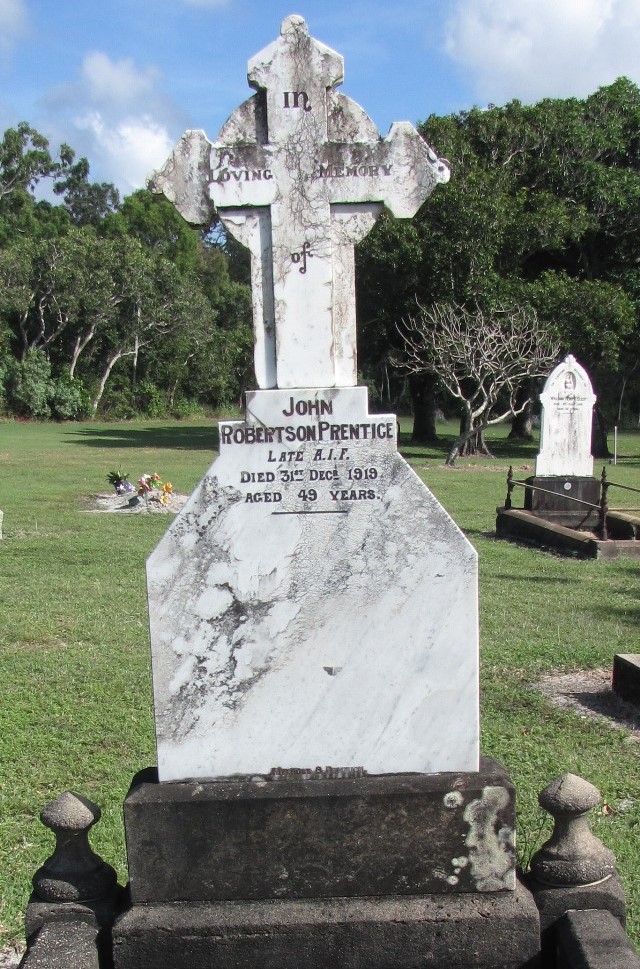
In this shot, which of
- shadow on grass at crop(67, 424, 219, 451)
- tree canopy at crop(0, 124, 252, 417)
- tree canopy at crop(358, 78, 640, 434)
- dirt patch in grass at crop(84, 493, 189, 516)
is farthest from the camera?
tree canopy at crop(0, 124, 252, 417)

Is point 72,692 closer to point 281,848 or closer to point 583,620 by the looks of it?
point 281,848

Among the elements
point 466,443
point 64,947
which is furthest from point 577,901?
point 466,443

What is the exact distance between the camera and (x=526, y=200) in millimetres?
26406

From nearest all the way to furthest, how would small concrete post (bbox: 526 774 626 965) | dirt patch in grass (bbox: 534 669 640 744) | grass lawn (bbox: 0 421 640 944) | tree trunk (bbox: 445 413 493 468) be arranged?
small concrete post (bbox: 526 774 626 965), grass lawn (bbox: 0 421 640 944), dirt patch in grass (bbox: 534 669 640 744), tree trunk (bbox: 445 413 493 468)

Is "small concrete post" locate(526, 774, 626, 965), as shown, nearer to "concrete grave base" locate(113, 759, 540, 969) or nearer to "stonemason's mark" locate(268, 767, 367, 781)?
"concrete grave base" locate(113, 759, 540, 969)

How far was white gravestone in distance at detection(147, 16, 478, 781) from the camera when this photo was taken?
2830mm

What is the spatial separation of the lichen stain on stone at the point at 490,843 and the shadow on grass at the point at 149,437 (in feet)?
86.8

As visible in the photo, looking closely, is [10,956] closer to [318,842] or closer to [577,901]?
[318,842]

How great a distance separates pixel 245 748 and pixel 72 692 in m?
3.22

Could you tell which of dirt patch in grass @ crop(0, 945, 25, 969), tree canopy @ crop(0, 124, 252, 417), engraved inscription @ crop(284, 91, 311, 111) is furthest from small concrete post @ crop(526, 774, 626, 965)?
tree canopy @ crop(0, 124, 252, 417)

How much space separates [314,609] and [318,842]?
0.68 m

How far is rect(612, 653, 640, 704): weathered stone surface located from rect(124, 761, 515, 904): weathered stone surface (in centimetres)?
301

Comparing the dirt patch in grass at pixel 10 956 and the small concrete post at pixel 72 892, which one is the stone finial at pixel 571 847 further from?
the dirt patch in grass at pixel 10 956

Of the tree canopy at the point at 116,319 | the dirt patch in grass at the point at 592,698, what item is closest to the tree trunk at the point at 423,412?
the tree canopy at the point at 116,319
